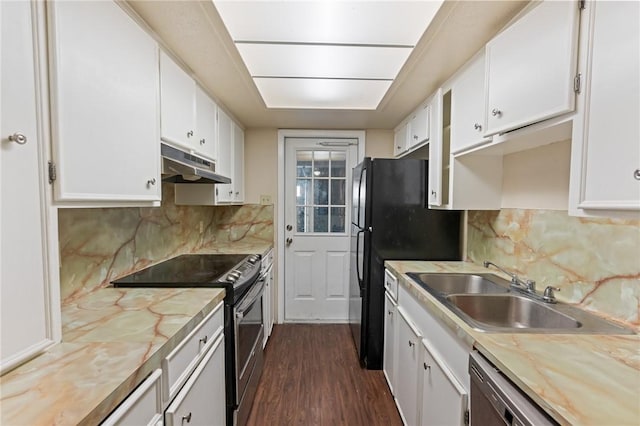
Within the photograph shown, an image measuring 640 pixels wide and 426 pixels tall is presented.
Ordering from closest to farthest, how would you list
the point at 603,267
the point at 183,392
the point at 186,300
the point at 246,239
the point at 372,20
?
1. the point at 183,392
2. the point at 603,267
3. the point at 186,300
4. the point at 372,20
5. the point at 246,239

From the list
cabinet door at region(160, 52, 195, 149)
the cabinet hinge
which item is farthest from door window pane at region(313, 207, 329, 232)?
the cabinet hinge

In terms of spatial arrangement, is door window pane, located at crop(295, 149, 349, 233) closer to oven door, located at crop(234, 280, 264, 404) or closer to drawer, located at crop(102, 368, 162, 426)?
oven door, located at crop(234, 280, 264, 404)

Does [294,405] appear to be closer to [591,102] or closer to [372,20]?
[591,102]

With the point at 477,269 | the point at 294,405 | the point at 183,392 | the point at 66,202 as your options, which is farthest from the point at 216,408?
the point at 477,269

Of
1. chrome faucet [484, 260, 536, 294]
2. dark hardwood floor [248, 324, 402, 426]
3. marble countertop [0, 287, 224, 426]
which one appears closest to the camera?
marble countertop [0, 287, 224, 426]

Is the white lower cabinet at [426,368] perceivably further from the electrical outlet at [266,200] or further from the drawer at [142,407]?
the electrical outlet at [266,200]

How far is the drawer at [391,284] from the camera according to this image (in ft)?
6.25

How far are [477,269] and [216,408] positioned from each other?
5.57 ft

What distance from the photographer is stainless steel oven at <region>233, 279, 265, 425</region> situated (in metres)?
1.55

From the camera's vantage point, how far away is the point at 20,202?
0.73 meters

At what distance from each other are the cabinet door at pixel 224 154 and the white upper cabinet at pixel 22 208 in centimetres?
145

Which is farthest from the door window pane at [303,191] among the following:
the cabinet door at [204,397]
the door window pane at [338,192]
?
the cabinet door at [204,397]

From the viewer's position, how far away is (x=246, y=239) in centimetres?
310

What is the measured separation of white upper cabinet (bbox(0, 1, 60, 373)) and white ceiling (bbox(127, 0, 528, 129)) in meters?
0.59
